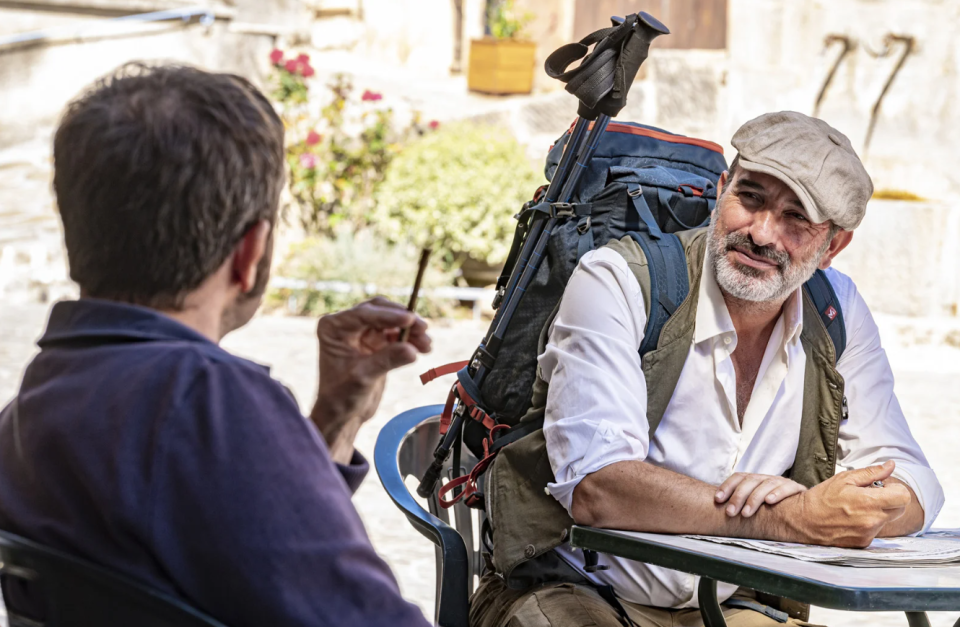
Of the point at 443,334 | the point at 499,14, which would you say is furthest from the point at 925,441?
the point at 499,14

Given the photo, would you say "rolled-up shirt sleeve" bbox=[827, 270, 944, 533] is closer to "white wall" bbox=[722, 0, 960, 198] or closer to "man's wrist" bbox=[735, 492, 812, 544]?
"man's wrist" bbox=[735, 492, 812, 544]

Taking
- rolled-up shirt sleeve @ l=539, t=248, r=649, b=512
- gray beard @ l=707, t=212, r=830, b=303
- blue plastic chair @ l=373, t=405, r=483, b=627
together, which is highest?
A: gray beard @ l=707, t=212, r=830, b=303

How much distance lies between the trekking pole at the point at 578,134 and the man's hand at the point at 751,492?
22.3 inches

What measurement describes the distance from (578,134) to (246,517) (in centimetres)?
133

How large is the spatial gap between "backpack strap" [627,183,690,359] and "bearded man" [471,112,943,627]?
21 millimetres

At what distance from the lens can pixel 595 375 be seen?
6.36 feet

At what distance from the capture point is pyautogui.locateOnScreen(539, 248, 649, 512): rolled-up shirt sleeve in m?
1.90

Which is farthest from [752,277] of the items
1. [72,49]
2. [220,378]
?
[72,49]

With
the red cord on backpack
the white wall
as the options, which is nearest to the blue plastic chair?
the red cord on backpack

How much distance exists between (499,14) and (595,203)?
1041 centimetres

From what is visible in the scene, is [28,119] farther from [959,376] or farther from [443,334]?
[959,376]

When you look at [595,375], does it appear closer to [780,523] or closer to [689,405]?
[689,405]

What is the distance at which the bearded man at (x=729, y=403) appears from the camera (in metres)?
1.84

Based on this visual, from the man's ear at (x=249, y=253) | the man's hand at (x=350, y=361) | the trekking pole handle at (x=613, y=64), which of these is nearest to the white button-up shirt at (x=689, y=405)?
the trekking pole handle at (x=613, y=64)
